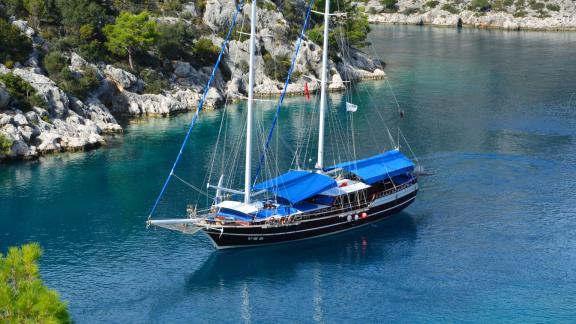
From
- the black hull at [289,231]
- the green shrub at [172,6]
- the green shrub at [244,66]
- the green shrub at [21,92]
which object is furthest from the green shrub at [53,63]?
the black hull at [289,231]

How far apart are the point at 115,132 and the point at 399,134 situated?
36309mm

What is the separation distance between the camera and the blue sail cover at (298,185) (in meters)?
60.7

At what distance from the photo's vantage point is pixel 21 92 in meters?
89.0

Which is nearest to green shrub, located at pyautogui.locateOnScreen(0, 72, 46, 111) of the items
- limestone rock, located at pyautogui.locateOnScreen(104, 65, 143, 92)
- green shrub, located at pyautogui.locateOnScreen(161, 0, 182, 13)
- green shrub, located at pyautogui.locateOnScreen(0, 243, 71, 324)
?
limestone rock, located at pyautogui.locateOnScreen(104, 65, 143, 92)

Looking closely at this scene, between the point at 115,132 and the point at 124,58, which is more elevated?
the point at 124,58

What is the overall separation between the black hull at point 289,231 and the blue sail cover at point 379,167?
265 cm

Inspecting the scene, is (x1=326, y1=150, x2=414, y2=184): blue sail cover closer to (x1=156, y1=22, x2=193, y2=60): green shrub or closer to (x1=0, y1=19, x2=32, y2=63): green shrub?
(x1=0, y1=19, x2=32, y2=63): green shrub

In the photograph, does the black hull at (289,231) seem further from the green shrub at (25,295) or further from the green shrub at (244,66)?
the green shrub at (244,66)

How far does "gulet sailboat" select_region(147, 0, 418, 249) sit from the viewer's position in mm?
57781

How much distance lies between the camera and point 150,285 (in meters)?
53.2

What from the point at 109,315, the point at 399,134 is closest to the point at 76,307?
the point at 109,315

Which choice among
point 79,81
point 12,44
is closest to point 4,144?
point 79,81

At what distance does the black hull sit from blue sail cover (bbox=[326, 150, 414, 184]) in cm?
265

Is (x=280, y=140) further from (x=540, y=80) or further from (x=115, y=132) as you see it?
(x=540, y=80)
